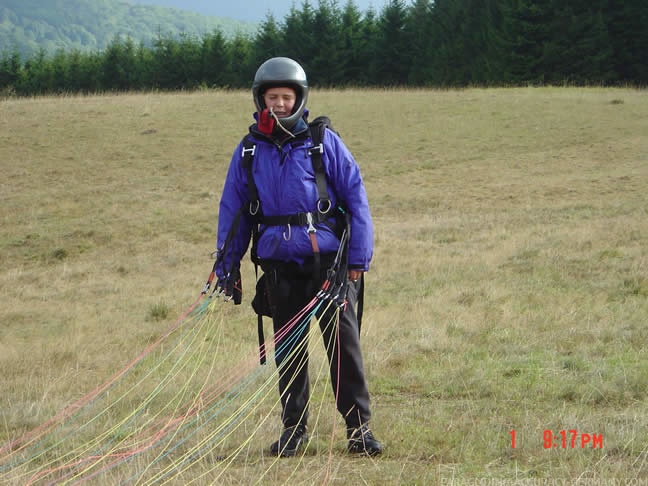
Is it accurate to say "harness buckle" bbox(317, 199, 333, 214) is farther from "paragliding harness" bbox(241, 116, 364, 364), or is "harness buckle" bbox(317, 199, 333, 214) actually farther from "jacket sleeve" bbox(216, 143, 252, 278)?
"jacket sleeve" bbox(216, 143, 252, 278)

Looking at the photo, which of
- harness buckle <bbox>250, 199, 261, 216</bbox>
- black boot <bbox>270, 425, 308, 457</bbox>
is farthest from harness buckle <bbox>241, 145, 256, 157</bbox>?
black boot <bbox>270, 425, 308, 457</bbox>

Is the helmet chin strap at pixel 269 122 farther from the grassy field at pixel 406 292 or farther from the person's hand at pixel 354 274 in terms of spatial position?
the grassy field at pixel 406 292

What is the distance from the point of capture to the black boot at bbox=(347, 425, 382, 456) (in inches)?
163

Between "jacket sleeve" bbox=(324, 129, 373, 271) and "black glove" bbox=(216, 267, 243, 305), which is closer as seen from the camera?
"jacket sleeve" bbox=(324, 129, 373, 271)

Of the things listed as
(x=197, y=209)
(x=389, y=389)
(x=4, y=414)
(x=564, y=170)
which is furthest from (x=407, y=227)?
(x=4, y=414)

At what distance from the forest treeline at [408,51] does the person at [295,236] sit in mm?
42057

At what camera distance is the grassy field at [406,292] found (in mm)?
4180

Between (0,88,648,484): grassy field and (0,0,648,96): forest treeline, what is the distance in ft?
58.5

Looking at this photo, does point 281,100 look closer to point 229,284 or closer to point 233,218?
point 233,218

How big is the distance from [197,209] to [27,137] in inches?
455

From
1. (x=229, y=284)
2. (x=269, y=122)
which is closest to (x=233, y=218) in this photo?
(x=229, y=284)

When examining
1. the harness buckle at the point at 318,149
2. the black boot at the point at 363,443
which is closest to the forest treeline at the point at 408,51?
the harness buckle at the point at 318,149
